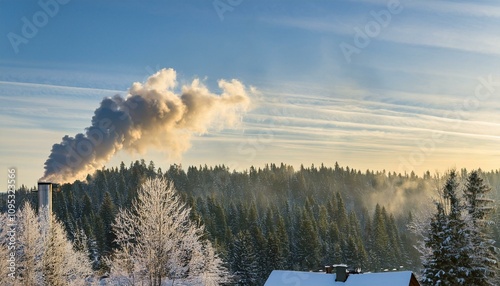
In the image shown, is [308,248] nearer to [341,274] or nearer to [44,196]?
[44,196]

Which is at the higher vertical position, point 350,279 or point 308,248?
point 350,279

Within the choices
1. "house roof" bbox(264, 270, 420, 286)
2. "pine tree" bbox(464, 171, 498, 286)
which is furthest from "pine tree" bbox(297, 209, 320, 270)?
"house roof" bbox(264, 270, 420, 286)

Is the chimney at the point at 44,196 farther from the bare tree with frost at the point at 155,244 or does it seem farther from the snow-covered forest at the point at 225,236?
the bare tree with frost at the point at 155,244

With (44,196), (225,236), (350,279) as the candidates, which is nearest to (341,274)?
(350,279)

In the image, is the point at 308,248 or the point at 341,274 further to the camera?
the point at 308,248

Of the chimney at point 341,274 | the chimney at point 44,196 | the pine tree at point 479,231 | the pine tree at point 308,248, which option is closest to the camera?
the chimney at point 341,274

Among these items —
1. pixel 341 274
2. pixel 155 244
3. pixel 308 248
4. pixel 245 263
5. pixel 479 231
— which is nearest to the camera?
pixel 155 244

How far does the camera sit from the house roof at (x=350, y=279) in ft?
131

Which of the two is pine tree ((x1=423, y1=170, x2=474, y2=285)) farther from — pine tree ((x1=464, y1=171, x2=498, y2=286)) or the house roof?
the house roof

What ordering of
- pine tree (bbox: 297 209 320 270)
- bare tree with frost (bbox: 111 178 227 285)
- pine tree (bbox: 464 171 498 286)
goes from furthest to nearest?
pine tree (bbox: 297 209 320 270)
pine tree (bbox: 464 171 498 286)
bare tree with frost (bbox: 111 178 227 285)

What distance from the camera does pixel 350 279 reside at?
40969mm

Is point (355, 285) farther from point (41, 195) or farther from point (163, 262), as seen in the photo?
point (41, 195)

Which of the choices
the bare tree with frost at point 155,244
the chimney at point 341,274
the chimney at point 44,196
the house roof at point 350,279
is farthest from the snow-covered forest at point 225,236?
the chimney at point 341,274

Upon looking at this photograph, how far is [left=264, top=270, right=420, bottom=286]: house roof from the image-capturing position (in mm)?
39938
